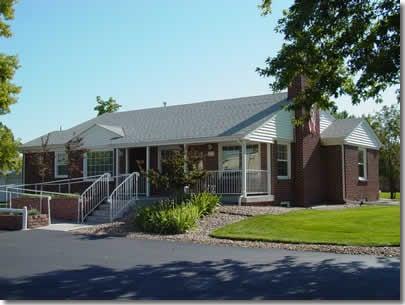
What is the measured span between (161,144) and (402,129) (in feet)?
46.2

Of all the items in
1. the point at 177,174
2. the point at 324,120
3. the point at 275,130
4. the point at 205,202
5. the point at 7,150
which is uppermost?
the point at 324,120

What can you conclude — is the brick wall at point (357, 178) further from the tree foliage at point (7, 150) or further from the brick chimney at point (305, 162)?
the tree foliage at point (7, 150)

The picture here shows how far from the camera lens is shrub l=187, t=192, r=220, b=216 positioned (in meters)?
16.4

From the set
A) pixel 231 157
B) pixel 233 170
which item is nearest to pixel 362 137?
pixel 231 157

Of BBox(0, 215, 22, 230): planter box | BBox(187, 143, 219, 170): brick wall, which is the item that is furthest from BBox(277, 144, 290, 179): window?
BBox(0, 215, 22, 230): planter box

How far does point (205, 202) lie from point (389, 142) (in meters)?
26.6

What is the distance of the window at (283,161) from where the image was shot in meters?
21.6

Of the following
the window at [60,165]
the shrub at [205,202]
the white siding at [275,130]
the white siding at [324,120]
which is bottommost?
the shrub at [205,202]

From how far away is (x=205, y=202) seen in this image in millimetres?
16641

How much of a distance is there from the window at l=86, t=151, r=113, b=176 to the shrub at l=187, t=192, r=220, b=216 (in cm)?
844

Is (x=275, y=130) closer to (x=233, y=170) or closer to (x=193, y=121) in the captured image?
(x=233, y=170)

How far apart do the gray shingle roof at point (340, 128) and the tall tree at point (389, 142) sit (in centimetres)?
1162

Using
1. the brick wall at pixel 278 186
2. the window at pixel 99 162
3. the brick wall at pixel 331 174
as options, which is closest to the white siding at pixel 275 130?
the brick wall at pixel 278 186

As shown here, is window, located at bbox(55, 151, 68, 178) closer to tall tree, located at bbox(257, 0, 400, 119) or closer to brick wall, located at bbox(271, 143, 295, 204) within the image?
brick wall, located at bbox(271, 143, 295, 204)
